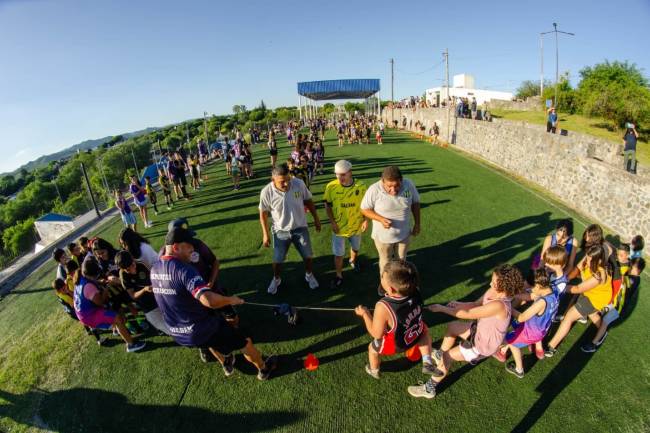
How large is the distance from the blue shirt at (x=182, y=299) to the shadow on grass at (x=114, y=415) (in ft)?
3.05

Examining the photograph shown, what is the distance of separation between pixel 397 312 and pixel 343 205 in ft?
8.37

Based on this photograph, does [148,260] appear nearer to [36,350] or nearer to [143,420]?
[143,420]

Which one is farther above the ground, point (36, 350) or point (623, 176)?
point (623, 176)

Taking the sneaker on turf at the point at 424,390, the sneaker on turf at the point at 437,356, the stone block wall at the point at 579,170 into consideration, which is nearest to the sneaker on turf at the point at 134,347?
the sneaker on turf at the point at 424,390

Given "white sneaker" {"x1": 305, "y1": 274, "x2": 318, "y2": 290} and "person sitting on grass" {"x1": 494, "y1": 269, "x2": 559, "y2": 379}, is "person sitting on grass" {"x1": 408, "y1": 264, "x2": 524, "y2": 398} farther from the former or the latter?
"white sneaker" {"x1": 305, "y1": 274, "x2": 318, "y2": 290}

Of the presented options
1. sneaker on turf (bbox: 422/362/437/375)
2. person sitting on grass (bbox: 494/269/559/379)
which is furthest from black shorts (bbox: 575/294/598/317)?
sneaker on turf (bbox: 422/362/437/375)

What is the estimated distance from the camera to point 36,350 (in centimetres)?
482

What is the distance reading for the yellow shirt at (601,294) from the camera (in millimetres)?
3639

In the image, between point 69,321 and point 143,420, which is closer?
point 143,420

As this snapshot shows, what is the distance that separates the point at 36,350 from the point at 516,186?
13.4m

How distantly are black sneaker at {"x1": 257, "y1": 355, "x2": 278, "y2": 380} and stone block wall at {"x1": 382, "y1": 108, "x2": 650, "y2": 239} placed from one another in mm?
7848

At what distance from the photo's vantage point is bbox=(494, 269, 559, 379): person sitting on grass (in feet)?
10.3

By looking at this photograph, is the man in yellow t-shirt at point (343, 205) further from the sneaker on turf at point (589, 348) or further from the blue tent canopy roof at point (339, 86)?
the blue tent canopy roof at point (339, 86)

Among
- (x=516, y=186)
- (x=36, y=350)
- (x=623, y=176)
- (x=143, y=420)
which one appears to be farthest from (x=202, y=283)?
(x=516, y=186)
